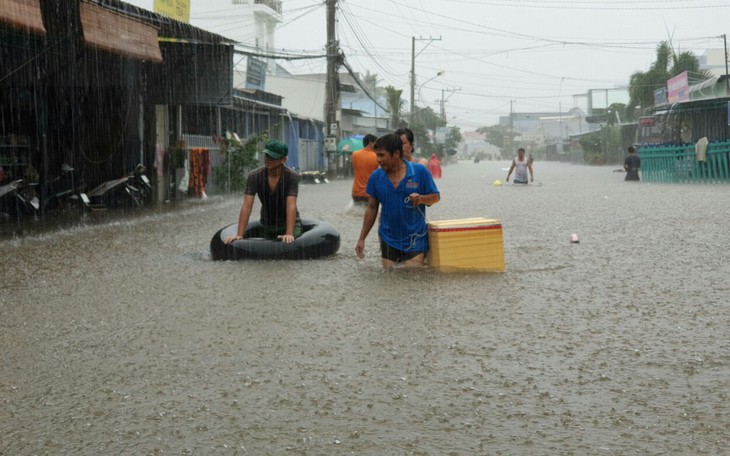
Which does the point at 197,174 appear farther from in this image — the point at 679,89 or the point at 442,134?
the point at 442,134

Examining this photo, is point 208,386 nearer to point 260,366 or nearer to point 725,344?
point 260,366

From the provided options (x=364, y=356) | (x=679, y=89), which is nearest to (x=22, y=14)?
(x=364, y=356)

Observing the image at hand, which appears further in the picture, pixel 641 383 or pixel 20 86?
pixel 20 86

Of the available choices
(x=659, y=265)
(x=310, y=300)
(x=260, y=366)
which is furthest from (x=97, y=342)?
(x=659, y=265)

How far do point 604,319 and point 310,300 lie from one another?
2.45 metres

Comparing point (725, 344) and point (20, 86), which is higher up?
point (20, 86)

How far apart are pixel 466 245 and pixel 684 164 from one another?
24488 millimetres

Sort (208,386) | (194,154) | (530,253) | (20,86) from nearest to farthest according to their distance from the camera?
(208,386) < (530,253) < (20,86) < (194,154)

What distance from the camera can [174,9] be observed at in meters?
18.6

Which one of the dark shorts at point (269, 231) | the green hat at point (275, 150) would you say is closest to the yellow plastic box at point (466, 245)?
the green hat at point (275, 150)

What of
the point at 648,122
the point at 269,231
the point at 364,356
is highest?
the point at 648,122

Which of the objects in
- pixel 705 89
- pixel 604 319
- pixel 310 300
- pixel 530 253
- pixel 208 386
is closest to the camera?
pixel 208 386

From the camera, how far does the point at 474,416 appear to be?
4367 millimetres

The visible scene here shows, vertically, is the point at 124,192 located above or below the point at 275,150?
below
